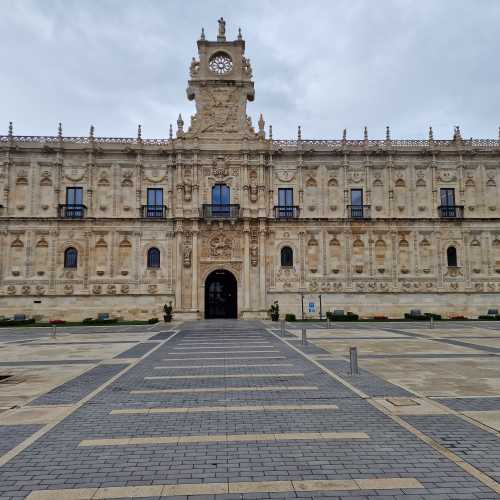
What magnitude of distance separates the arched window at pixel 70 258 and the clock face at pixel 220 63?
23.9m

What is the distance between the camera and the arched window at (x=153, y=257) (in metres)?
41.6

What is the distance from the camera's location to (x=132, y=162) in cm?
4250

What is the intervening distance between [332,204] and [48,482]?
39.8 metres

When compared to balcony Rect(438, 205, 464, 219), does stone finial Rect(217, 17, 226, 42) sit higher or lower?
higher

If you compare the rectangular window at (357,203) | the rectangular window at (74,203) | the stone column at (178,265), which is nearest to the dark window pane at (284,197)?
the rectangular window at (357,203)

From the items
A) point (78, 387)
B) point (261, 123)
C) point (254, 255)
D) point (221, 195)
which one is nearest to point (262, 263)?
point (254, 255)

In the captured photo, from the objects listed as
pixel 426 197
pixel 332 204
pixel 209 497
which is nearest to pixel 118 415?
pixel 209 497

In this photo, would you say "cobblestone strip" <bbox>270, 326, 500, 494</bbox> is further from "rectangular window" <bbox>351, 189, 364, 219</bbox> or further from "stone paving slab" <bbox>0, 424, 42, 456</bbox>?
"rectangular window" <bbox>351, 189, 364, 219</bbox>

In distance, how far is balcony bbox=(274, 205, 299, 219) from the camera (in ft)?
139

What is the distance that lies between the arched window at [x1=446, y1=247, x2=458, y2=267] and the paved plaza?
29395 millimetres

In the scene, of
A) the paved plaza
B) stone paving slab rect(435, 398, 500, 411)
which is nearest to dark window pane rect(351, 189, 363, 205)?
the paved plaza

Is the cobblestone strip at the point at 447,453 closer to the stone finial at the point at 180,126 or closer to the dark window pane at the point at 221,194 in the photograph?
the dark window pane at the point at 221,194

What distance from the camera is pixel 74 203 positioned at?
41.8 m

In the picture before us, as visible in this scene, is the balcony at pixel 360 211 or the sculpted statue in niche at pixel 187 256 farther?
the balcony at pixel 360 211
